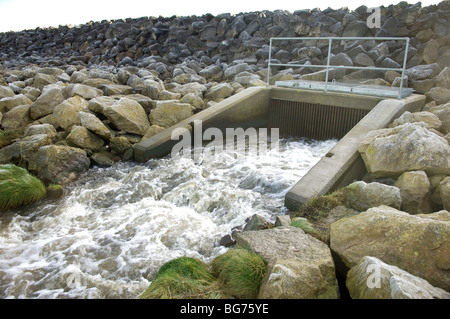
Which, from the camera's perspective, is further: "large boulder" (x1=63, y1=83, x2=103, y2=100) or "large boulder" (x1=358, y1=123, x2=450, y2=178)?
"large boulder" (x1=63, y1=83, x2=103, y2=100)

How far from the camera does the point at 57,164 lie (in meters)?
5.83

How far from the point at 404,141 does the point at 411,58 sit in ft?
27.1

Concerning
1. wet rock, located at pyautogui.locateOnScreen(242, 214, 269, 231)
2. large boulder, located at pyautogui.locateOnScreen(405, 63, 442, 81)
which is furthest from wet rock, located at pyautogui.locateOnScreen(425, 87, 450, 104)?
wet rock, located at pyautogui.locateOnScreen(242, 214, 269, 231)

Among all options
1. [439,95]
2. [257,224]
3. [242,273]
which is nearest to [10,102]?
[257,224]

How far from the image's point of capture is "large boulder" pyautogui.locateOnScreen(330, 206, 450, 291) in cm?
252

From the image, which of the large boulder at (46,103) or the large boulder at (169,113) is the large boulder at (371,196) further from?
the large boulder at (46,103)

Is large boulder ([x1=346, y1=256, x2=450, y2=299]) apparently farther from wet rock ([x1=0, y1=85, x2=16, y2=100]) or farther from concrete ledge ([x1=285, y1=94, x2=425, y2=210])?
wet rock ([x1=0, y1=85, x2=16, y2=100])

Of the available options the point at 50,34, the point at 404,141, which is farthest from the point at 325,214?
the point at 50,34

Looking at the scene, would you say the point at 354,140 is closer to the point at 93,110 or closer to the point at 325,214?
the point at 325,214

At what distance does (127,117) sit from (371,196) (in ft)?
17.0

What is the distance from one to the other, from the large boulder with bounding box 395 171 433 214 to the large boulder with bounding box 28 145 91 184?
5.22 meters

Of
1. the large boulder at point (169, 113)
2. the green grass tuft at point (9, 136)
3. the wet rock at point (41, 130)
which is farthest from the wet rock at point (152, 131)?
the green grass tuft at point (9, 136)

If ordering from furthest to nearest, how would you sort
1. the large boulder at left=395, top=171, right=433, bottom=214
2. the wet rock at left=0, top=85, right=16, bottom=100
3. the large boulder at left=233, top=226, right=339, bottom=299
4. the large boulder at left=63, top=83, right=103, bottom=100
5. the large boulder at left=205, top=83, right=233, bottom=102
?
the large boulder at left=205, top=83, right=233, bottom=102 → the wet rock at left=0, top=85, right=16, bottom=100 → the large boulder at left=63, top=83, right=103, bottom=100 → the large boulder at left=395, top=171, right=433, bottom=214 → the large boulder at left=233, top=226, right=339, bottom=299

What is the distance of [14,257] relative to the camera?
3.93m
